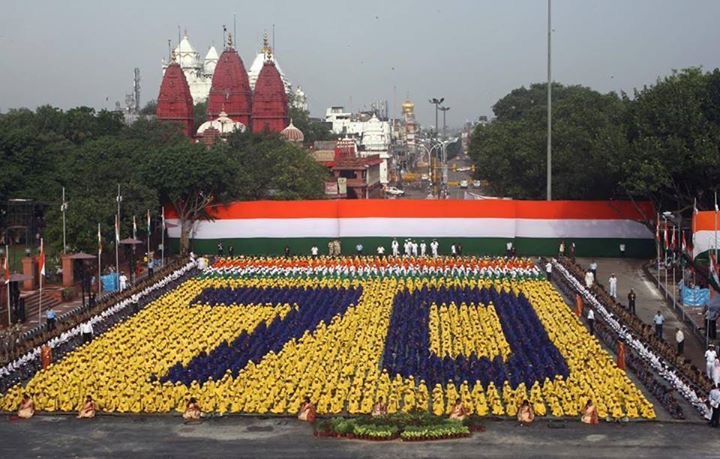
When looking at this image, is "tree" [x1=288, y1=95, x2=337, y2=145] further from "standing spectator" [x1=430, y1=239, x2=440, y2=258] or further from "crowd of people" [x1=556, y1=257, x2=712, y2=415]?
"crowd of people" [x1=556, y1=257, x2=712, y2=415]

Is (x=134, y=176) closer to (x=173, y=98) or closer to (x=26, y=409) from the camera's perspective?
(x=26, y=409)

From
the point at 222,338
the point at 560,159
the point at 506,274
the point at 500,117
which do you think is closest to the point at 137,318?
the point at 222,338

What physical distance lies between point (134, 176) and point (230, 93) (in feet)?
153

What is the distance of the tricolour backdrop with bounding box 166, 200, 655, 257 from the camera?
42.9 meters

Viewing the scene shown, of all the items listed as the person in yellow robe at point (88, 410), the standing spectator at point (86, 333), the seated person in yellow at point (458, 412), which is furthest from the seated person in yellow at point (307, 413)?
the standing spectator at point (86, 333)

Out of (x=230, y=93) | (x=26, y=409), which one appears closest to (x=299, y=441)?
(x=26, y=409)

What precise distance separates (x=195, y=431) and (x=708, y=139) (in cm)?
2441

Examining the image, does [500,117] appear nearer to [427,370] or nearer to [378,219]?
[378,219]

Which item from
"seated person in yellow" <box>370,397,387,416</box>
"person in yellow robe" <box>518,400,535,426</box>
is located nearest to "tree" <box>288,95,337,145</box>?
"seated person in yellow" <box>370,397,387,416</box>

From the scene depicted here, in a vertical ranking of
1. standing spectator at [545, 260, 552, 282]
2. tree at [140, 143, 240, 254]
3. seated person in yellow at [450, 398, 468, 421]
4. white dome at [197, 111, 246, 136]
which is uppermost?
white dome at [197, 111, 246, 136]

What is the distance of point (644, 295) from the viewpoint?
3391 centimetres

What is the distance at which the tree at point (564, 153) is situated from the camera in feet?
137

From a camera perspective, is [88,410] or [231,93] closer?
[88,410]

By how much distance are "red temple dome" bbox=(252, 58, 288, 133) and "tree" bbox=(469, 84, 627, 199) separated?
24.3 m
